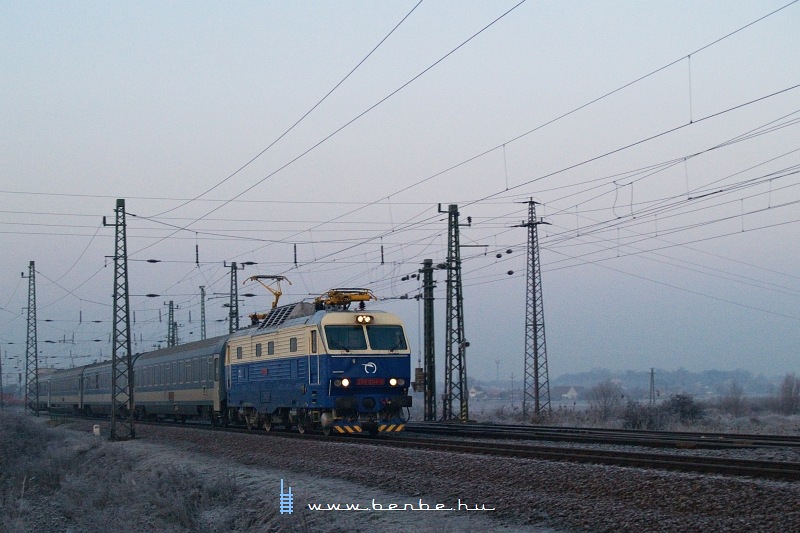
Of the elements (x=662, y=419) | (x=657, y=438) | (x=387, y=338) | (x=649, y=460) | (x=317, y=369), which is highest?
(x=387, y=338)

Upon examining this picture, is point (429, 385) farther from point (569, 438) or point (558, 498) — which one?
point (558, 498)

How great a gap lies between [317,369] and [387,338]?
2.43 metres

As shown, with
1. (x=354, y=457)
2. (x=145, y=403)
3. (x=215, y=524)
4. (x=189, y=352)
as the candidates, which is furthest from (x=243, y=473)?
(x=145, y=403)

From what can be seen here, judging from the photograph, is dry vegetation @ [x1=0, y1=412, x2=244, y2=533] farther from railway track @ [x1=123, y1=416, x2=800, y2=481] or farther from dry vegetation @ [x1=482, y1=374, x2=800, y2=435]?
dry vegetation @ [x1=482, y1=374, x2=800, y2=435]

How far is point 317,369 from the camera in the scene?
2525 cm

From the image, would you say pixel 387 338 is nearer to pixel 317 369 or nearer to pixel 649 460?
pixel 317 369

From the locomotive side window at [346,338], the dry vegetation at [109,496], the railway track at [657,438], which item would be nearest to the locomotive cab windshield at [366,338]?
the locomotive side window at [346,338]

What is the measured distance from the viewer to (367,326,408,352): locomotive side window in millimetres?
25953

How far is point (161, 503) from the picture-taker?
52.9ft

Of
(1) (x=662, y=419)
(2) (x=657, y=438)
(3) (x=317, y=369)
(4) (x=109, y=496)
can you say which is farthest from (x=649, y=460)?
(1) (x=662, y=419)

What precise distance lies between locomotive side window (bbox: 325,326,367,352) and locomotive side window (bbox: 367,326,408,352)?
0.31 metres

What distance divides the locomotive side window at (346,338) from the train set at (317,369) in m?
0.03

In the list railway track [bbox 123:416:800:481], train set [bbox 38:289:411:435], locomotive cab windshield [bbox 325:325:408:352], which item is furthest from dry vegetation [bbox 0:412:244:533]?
locomotive cab windshield [bbox 325:325:408:352]

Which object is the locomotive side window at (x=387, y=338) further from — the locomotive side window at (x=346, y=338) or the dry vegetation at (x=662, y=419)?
the dry vegetation at (x=662, y=419)
